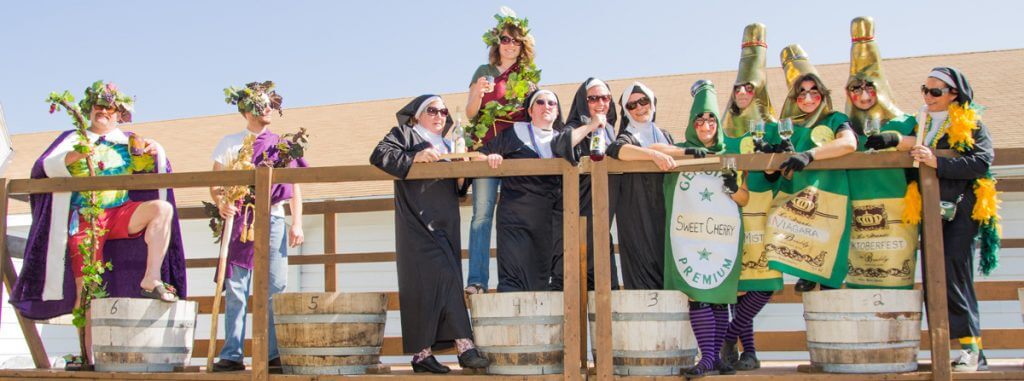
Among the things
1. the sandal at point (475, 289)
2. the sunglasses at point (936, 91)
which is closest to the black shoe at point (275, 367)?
the sandal at point (475, 289)

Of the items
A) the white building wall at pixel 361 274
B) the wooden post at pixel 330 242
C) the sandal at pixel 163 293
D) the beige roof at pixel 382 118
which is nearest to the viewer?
the sandal at pixel 163 293

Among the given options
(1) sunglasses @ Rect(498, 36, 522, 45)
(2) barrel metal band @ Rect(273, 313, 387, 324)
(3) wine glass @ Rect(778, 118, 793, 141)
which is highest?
(1) sunglasses @ Rect(498, 36, 522, 45)

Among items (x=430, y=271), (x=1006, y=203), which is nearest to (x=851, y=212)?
(x=430, y=271)

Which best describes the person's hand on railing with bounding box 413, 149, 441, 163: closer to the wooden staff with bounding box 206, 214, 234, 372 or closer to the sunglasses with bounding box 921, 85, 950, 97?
the wooden staff with bounding box 206, 214, 234, 372

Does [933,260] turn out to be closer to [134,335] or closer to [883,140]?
[883,140]

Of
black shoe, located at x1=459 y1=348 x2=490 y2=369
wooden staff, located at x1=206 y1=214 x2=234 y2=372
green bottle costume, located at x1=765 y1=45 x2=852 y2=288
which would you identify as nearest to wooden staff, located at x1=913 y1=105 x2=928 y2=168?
green bottle costume, located at x1=765 y1=45 x2=852 y2=288

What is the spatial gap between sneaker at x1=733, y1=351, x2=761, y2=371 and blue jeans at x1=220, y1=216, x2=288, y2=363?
9.43ft

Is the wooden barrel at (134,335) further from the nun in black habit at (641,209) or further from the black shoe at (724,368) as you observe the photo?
the black shoe at (724,368)

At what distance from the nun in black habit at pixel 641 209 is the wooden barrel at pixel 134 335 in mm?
2856

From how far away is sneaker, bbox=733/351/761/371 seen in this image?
20.3 ft

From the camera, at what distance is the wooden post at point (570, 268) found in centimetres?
580

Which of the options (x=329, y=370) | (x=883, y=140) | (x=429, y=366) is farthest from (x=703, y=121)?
(x=329, y=370)

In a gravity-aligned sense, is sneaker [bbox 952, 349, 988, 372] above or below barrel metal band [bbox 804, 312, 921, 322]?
below

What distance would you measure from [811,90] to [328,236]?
176 inches
